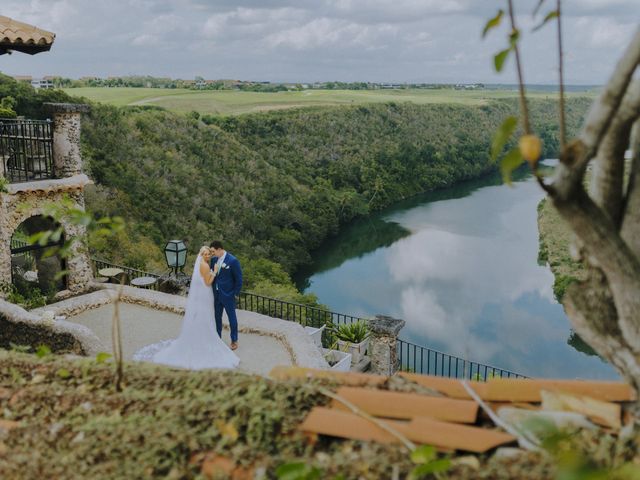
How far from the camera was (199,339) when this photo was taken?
8500 millimetres

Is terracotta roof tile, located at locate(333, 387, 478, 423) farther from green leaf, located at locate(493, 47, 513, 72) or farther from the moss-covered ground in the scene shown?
green leaf, located at locate(493, 47, 513, 72)

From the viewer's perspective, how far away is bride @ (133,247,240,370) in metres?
8.36

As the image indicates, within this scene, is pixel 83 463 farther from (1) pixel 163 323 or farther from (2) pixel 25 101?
(2) pixel 25 101

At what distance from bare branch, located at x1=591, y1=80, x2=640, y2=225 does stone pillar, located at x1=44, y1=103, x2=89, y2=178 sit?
1038cm

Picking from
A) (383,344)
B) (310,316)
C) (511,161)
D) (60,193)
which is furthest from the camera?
(310,316)

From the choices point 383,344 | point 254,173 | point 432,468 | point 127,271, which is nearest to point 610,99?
point 432,468

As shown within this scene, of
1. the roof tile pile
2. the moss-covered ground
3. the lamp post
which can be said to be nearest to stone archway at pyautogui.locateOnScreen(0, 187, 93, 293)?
the lamp post

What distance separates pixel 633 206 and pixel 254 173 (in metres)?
44.4

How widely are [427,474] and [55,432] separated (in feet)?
5.01

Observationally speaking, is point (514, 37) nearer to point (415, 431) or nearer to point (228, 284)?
point (415, 431)

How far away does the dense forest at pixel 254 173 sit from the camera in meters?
30.9

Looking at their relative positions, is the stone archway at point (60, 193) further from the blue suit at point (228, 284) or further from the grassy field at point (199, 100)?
the grassy field at point (199, 100)

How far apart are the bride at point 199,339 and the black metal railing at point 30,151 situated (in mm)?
4284

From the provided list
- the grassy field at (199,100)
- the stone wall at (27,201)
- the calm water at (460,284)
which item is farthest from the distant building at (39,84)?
the stone wall at (27,201)
